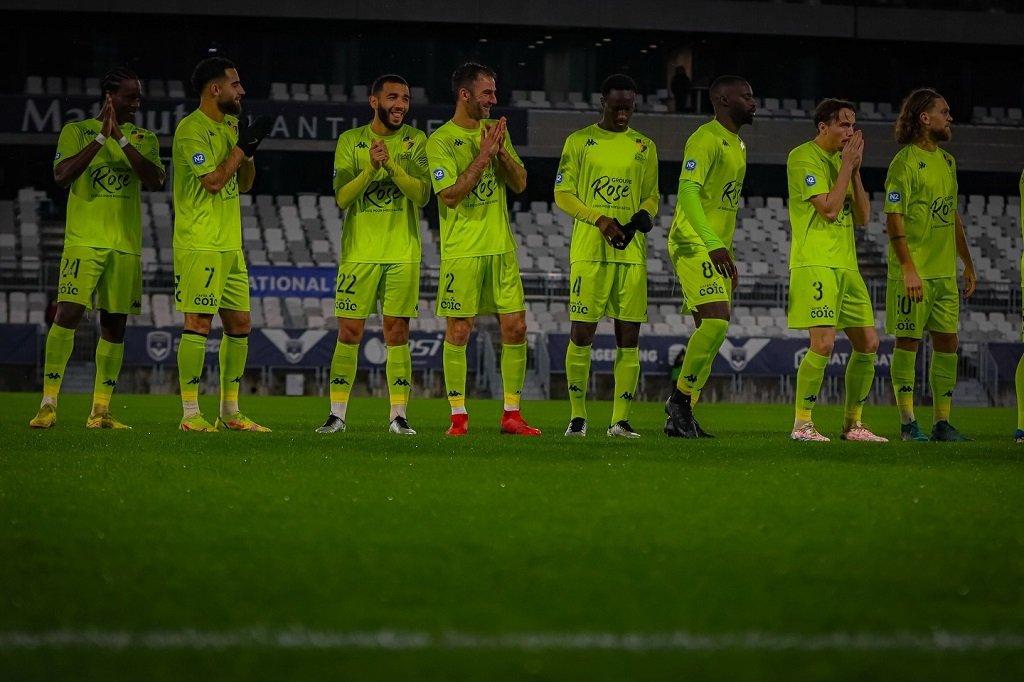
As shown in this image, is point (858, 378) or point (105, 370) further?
point (105, 370)

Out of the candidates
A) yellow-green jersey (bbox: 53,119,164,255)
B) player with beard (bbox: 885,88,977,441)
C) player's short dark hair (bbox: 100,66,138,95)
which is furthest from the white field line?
player's short dark hair (bbox: 100,66,138,95)

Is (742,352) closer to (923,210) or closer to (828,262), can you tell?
(923,210)

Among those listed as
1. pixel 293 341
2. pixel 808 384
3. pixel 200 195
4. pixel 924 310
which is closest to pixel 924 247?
pixel 924 310

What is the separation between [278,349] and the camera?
20125mm

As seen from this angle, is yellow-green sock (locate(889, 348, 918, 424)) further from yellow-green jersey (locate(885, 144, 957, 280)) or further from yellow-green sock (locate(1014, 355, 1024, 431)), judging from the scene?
yellow-green sock (locate(1014, 355, 1024, 431))

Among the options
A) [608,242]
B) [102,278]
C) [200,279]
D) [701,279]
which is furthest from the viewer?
[102,278]

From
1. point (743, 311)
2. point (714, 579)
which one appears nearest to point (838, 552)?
point (714, 579)

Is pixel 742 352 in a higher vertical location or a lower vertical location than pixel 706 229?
lower

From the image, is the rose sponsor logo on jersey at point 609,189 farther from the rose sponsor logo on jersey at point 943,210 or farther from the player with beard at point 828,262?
the rose sponsor logo on jersey at point 943,210

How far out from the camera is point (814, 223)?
27.5 ft

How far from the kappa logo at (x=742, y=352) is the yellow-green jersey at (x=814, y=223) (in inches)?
483

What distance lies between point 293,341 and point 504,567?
55.7 feet

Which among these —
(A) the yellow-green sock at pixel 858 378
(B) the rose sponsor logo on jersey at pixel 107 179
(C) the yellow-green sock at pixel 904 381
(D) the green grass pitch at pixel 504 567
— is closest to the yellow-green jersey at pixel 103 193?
(B) the rose sponsor logo on jersey at pixel 107 179

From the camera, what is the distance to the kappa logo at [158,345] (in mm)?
19734
